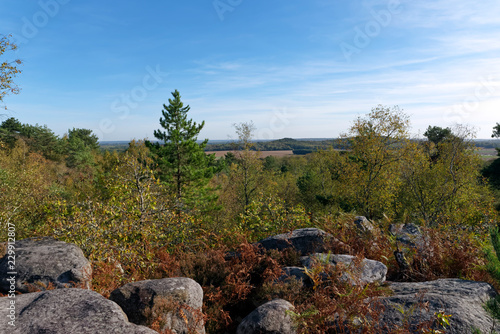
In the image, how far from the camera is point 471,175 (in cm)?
2448

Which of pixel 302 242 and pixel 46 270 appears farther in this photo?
pixel 302 242

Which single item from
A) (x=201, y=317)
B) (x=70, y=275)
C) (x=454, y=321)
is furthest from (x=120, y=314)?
(x=454, y=321)

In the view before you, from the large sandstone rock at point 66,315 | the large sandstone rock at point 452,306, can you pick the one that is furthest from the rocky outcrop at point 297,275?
the large sandstone rock at point 66,315

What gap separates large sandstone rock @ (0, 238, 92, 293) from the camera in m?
5.54

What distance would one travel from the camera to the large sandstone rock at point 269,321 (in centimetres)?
442

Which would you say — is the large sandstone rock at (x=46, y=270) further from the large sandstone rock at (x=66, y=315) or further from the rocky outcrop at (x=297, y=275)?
the rocky outcrop at (x=297, y=275)

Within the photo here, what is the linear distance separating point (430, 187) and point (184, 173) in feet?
80.1

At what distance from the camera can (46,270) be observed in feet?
18.9

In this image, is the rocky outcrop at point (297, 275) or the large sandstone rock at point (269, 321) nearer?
the large sandstone rock at point (269, 321)

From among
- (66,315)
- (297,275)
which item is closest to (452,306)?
(297,275)

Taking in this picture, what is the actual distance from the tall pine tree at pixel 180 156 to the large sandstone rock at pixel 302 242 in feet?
58.6

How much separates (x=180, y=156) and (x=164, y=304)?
72.4 ft

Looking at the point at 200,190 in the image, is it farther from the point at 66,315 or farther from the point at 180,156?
the point at 66,315

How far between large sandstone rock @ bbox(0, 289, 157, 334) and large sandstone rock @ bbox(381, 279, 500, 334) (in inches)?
148
